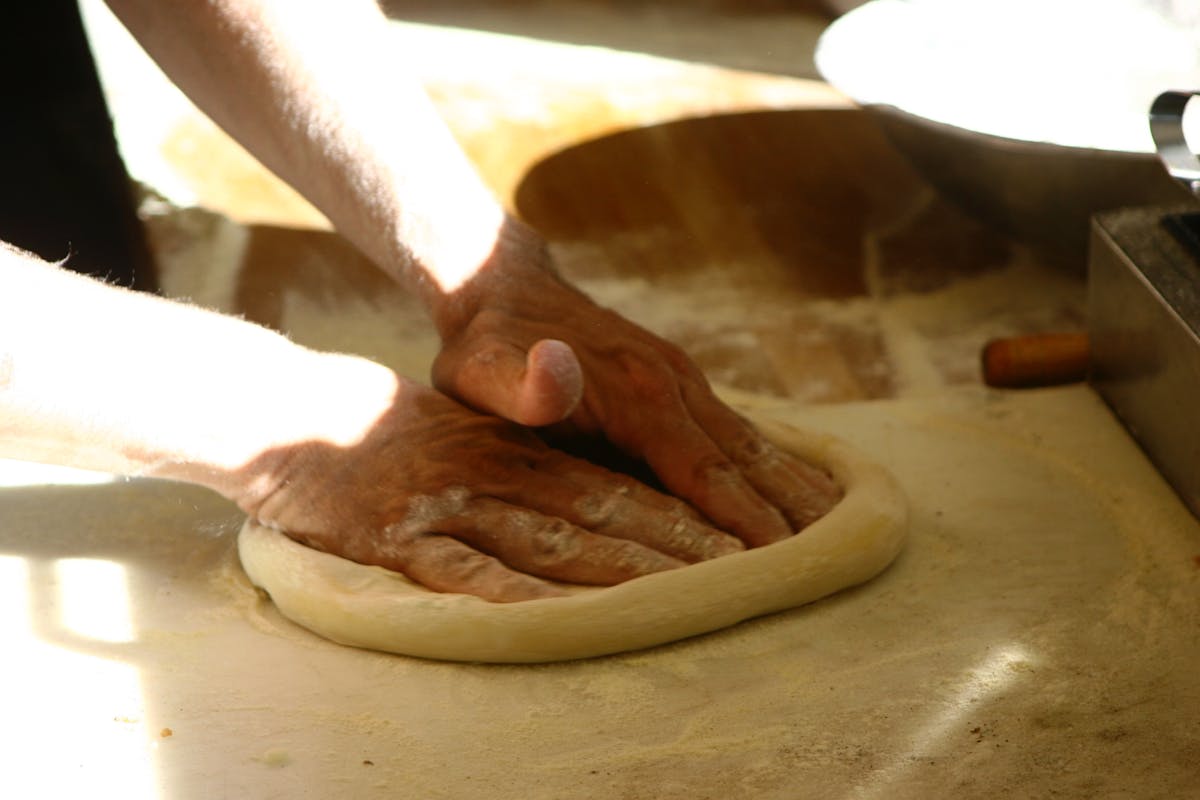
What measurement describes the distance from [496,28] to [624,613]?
2240mm

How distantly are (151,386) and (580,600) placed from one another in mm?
495

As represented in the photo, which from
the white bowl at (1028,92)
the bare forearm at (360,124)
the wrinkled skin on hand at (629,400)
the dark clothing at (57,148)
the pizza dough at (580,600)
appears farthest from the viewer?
the dark clothing at (57,148)

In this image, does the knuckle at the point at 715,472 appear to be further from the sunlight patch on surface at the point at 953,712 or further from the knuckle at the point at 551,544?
the sunlight patch on surface at the point at 953,712

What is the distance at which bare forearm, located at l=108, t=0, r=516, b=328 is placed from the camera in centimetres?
158

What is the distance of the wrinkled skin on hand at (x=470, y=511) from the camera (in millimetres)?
1349

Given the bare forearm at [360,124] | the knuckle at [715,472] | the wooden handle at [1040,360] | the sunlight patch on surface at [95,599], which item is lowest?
the sunlight patch on surface at [95,599]

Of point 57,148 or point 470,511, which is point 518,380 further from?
point 57,148

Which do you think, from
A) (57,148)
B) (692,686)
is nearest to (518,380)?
(692,686)

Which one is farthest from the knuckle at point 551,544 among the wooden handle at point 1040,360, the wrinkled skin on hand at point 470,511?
the wooden handle at point 1040,360

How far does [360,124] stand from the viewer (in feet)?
5.21

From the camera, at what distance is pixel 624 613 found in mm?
1269

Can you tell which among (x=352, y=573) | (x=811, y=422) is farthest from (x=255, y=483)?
(x=811, y=422)

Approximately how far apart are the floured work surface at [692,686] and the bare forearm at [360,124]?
0.41 metres

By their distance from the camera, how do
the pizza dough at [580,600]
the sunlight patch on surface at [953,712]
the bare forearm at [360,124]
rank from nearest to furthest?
the sunlight patch on surface at [953,712]
the pizza dough at [580,600]
the bare forearm at [360,124]
